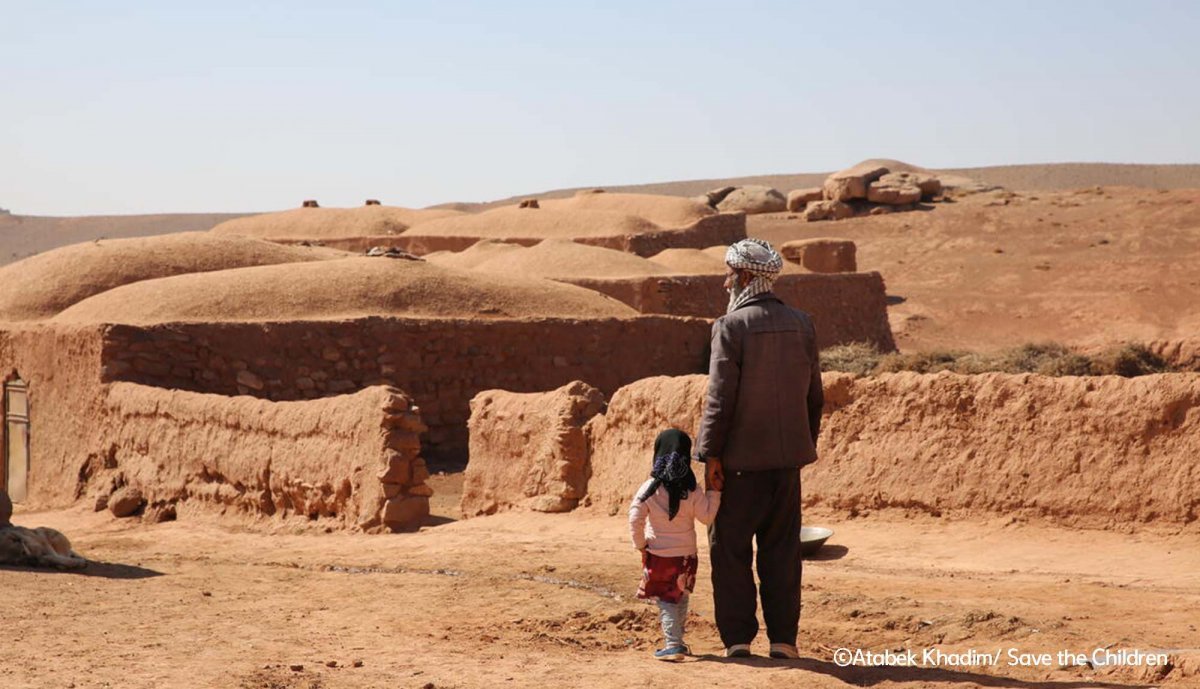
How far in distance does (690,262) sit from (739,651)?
870 inches

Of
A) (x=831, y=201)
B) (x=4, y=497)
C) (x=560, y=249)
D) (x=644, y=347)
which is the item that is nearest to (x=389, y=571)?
(x=4, y=497)

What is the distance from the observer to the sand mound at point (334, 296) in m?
15.6

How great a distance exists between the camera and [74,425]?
14.2 metres

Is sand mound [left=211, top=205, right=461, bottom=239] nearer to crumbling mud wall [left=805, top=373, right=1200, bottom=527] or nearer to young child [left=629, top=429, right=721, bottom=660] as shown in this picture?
crumbling mud wall [left=805, top=373, right=1200, bottom=527]

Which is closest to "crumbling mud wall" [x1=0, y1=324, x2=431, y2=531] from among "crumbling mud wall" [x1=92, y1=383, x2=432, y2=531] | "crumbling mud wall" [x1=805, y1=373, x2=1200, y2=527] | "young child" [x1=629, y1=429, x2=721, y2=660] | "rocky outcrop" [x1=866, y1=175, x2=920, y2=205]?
"crumbling mud wall" [x1=92, y1=383, x2=432, y2=531]

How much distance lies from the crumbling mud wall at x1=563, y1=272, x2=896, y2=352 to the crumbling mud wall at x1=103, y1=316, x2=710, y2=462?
5.71 metres

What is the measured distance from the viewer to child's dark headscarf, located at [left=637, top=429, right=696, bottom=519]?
5.75 meters

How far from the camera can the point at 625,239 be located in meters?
31.2

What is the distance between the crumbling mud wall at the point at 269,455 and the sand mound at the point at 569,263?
1079 centimetres

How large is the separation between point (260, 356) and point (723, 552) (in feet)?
32.8

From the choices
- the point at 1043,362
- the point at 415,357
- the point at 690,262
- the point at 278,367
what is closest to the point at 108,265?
the point at 278,367

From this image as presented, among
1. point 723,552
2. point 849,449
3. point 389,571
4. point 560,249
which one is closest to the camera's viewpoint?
point 723,552

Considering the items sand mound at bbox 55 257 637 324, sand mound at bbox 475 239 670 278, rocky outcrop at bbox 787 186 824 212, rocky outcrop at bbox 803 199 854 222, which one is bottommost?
sand mound at bbox 55 257 637 324

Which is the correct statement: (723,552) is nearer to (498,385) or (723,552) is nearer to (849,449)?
(849,449)
